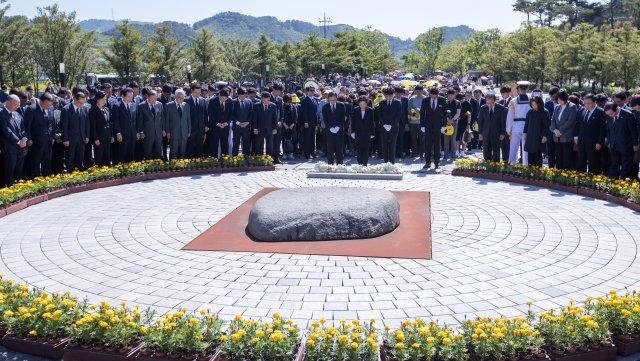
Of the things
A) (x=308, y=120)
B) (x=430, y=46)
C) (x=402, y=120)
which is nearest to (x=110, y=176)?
(x=308, y=120)

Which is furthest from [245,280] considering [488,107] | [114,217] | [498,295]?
[488,107]

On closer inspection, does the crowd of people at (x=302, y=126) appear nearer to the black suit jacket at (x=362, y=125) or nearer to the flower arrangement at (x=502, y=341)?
the black suit jacket at (x=362, y=125)

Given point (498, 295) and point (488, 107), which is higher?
point (488, 107)

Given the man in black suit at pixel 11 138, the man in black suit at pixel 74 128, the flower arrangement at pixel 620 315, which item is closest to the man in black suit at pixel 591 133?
the flower arrangement at pixel 620 315

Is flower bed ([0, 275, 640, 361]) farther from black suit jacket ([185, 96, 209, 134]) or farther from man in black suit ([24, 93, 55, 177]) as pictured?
black suit jacket ([185, 96, 209, 134])

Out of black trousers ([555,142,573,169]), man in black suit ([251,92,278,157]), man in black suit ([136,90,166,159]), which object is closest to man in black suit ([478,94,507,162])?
black trousers ([555,142,573,169])

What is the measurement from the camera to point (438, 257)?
7074 millimetres

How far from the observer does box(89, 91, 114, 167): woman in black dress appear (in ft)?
40.6

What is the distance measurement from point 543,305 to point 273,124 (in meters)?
9.83

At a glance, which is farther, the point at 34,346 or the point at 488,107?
the point at 488,107

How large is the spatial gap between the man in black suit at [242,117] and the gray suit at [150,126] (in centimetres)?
181

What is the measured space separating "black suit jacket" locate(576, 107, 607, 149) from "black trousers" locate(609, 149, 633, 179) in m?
0.44

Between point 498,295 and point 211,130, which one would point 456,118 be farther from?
point 498,295

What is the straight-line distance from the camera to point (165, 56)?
3547 centimetres
